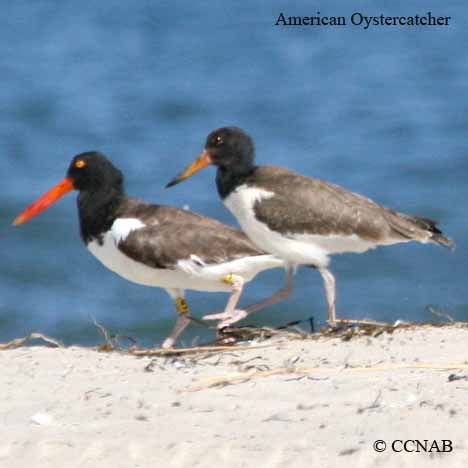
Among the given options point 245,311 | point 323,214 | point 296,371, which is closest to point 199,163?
point 323,214

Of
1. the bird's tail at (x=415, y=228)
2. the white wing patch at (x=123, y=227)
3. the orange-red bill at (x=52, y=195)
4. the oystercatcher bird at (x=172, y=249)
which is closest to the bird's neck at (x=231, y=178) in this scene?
the oystercatcher bird at (x=172, y=249)

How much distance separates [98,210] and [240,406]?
133 inches

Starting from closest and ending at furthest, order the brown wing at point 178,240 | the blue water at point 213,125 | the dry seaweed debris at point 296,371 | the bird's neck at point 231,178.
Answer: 1. the dry seaweed debris at point 296,371
2. the brown wing at point 178,240
3. the bird's neck at point 231,178
4. the blue water at point 213,125

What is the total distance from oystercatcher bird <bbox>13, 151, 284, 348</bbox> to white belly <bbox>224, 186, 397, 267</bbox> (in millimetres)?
183

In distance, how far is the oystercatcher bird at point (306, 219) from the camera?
977 cm

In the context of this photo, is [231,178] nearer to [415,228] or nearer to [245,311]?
[245,311]

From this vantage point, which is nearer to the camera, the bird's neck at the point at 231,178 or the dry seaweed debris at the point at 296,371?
the dry seaweed debris at the point at 296,371

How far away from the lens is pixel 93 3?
78.5 feet

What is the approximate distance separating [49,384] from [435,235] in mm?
3239

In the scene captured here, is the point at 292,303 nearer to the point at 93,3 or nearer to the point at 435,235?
the point at 435,235

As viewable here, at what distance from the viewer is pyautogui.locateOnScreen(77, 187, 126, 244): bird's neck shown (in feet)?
33.1

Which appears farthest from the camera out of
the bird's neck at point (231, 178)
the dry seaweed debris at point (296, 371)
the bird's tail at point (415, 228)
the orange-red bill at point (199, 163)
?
the orange-red bill at point (199, 163)

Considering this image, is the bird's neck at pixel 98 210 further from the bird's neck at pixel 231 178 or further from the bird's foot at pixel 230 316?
the bird's foot at pixel 230 316

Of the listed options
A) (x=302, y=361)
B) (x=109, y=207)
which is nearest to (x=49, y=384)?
(x=302, y=361)
